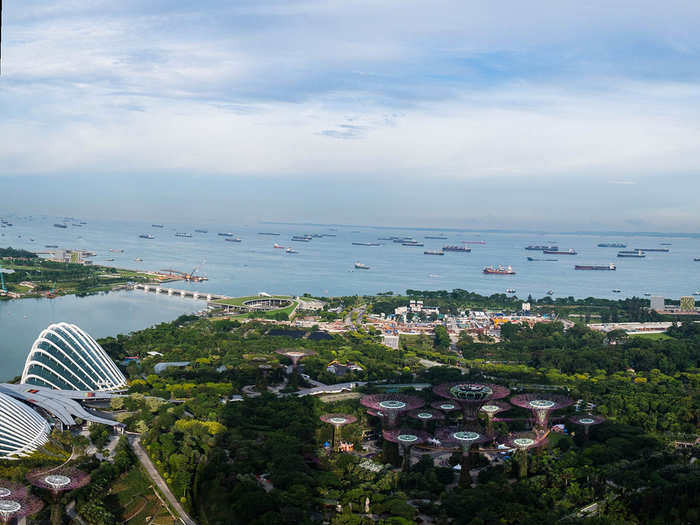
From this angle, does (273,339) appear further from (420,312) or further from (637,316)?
(637,316)

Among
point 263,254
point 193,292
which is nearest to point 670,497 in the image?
point 193,292

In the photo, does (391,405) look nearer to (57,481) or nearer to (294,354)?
(294,354)

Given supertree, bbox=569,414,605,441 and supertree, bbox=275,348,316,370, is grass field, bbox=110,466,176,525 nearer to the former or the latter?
supertree, bbox=275,348,316,370

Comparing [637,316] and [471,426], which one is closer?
[471,426]

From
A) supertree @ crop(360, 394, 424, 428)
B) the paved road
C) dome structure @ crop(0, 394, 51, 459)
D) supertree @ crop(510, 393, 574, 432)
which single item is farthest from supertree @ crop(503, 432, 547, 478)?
dome structure @ crop(0, 394, 51, 459)

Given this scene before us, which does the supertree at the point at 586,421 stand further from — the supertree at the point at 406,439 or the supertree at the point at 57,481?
the supertree at the point at 57,481
